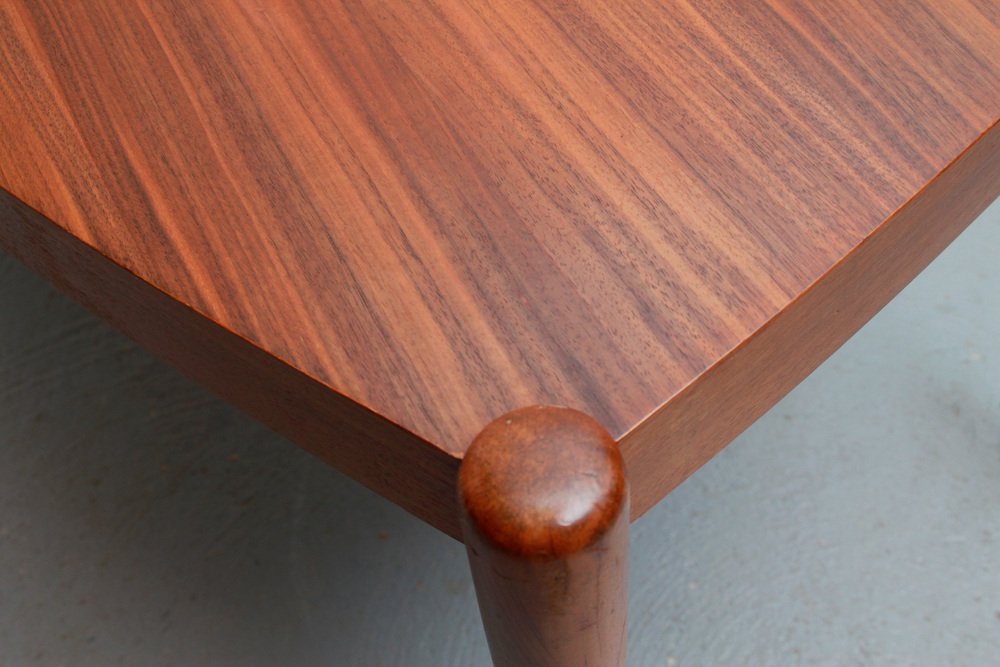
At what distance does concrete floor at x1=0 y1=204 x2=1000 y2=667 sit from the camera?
773mm

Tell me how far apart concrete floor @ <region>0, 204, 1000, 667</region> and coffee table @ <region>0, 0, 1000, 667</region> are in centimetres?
31

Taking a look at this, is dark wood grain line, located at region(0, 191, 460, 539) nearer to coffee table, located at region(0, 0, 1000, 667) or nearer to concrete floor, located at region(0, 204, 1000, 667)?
coffee table, located at region(0, 0, 1000, 667)

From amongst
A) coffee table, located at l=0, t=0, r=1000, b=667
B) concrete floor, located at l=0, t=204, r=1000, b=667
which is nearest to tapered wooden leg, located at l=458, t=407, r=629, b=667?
coffee table, located at l=0, t=0, r=1000, b=667

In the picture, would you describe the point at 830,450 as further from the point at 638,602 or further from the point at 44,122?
the point at 44,122

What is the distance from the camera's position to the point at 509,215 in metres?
0.49

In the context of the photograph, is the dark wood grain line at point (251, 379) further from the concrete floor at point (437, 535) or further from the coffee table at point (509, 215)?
the concrete floor at point (437, 535)

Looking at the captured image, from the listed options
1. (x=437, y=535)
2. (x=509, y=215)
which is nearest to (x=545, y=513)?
(x=509, y=215)

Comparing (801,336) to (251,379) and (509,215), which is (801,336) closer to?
(509,215)

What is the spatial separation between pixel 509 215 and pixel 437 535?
41 centimetres

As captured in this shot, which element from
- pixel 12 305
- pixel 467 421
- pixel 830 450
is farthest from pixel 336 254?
pixel 12 305


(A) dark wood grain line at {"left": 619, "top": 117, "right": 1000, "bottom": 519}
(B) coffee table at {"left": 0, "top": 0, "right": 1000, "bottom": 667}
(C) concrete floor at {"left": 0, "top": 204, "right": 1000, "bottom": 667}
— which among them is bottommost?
(C) concrete floor at {"left": 0, "top": 204, "right": 1000, "bottom": 667}

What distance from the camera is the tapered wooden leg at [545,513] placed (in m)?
0.38

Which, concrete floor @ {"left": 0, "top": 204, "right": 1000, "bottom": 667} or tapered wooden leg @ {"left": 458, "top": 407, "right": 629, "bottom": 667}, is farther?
concrete floor @ {"left": 0, "top": 204, "right": 1000, "bottom": 667}

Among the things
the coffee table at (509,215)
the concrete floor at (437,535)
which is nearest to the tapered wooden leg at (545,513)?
the coffee table at (509,215)
